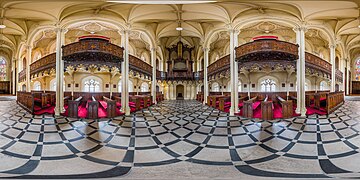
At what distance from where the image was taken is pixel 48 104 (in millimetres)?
12641

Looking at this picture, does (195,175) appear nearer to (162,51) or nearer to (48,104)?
(48,104)

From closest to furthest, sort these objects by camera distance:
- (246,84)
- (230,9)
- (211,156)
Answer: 1. (211,156)
2. (230,9)
3. (246,84)

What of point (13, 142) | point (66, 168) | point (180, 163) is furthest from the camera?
point (13, 142)

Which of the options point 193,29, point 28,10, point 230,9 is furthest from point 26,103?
point 230,9

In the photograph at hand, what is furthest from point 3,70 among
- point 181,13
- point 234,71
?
point 234,71

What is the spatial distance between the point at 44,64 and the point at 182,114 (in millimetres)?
9576

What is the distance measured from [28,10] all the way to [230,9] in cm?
1022

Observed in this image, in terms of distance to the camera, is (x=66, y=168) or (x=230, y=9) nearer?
(x=66, y=168)

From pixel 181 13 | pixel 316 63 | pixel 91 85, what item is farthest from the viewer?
pixel 91 85

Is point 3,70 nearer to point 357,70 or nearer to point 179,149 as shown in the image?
point 179,149

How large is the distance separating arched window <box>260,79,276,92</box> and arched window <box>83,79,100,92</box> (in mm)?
19044

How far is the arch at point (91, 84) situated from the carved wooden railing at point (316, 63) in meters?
20.2

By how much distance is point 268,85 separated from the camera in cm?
2033

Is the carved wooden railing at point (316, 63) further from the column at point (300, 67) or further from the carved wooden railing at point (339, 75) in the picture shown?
the carved wooden railing at point (339, 75)
